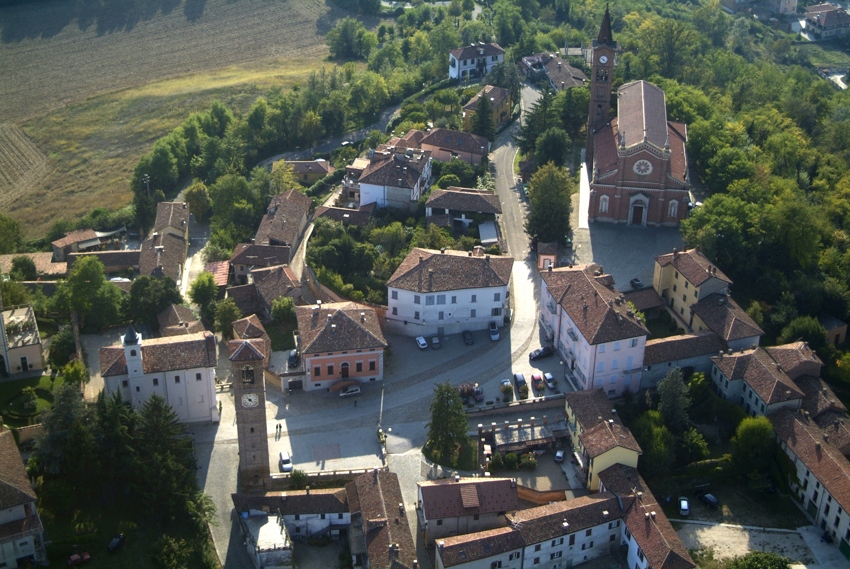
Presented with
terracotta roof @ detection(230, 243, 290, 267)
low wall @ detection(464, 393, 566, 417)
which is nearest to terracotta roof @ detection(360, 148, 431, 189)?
terracotta roof @ detection(230, 243, 290, 267)

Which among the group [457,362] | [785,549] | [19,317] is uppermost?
[19,317]

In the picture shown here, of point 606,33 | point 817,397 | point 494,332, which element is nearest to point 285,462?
point 494,332

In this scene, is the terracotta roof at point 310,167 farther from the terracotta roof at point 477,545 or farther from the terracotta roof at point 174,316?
the terracotta roof at point 477,545

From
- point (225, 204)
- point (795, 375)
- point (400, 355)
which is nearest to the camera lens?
point (795, 375)

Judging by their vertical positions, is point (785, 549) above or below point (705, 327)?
below

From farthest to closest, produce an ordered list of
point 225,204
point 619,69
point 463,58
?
point 463,58 < point 619,69 < point 225,204

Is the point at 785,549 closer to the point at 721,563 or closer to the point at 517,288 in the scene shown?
the point at 721,563

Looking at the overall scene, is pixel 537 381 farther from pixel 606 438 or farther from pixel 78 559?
pixel 78 559

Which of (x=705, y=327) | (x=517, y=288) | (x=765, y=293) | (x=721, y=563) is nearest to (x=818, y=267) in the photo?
(x=765, y=293)
